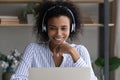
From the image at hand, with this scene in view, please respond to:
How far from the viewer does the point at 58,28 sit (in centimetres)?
132

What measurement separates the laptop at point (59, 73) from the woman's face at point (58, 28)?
37cm

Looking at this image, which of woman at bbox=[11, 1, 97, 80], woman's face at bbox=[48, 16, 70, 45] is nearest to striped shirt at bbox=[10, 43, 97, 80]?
woman at bbox=[11, 1, 97, 80]

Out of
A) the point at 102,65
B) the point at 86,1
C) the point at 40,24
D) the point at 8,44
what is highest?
the point at 86,1

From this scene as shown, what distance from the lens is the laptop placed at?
3.10 feet

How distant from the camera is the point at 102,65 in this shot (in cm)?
288

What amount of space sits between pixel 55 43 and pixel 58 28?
11 cm

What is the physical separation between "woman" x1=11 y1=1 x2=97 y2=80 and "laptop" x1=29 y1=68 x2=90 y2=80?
36 cm

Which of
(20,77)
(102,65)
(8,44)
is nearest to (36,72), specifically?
(20,77)

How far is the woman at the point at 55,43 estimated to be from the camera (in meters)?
1.34

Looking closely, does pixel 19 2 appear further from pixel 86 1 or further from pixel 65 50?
pixel 65 50

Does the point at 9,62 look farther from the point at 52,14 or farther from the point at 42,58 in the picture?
the point at 52,14

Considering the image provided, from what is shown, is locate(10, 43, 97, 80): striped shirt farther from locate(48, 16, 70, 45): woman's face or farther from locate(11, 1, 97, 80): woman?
locate(48, 16, 70, 45): woman's face

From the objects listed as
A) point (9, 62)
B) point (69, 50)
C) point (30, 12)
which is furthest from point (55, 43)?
point (30, 12)

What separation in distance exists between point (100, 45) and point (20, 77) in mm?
2031
